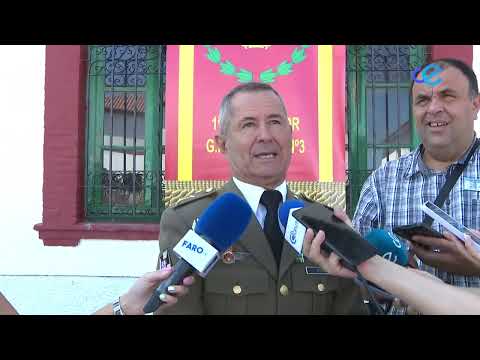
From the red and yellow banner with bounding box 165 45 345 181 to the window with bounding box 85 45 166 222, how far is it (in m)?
0.69

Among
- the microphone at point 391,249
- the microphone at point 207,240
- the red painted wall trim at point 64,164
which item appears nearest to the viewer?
the microphone at point 207,240

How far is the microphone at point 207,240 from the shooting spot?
1035 millimetres

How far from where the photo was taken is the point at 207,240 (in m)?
1.08

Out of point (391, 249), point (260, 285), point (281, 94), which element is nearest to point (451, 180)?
point (391, 249)

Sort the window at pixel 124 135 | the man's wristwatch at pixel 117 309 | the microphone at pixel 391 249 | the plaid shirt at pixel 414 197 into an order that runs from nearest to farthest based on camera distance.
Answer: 1. the man's wristwatch at pixel 117 309
2. the microphone at pixel 391 249
3. the plaid shirt at pixel 414 197
4. the window at pixel 124 135

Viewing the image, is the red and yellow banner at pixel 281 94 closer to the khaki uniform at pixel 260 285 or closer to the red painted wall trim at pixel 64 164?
the red painted wall trim at pixel 64 164

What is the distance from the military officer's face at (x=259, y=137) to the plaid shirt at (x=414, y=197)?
2.22ft

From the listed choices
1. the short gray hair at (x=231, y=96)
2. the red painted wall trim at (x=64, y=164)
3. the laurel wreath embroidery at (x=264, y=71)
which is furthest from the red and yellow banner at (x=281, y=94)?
the short gray hair at (x=231, y=96)

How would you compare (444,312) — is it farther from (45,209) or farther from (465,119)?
(45,209)

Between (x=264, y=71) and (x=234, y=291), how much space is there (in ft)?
9.68

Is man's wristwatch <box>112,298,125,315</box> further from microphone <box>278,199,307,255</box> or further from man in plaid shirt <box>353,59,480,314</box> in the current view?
man in plaid shirt <box>353,59,480,314</box>

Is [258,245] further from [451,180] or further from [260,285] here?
[451,180]

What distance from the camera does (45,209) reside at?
442 cm
